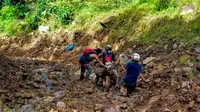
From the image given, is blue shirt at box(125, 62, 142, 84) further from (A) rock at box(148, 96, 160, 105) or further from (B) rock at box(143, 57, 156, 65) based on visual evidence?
(B) rock at box(143, 57, 156, 65)

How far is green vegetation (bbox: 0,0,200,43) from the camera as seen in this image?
1312cm

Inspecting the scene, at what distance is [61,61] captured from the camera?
16.6m

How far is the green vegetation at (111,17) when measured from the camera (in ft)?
43.1

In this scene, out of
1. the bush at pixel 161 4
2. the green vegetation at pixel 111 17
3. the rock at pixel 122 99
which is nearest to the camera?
the rock at pixel 122 99

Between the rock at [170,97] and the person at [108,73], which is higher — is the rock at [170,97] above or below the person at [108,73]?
below

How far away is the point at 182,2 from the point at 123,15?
11.5ft

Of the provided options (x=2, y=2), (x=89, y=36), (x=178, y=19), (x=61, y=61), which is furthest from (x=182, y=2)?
(x=2, y=2)

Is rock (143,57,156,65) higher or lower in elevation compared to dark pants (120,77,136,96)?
higher

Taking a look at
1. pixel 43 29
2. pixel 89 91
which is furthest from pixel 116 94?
pixel 43 29

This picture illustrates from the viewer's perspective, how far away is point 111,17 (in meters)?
17.0

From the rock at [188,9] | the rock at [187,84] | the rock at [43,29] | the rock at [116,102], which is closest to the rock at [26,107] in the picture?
the rock at [116,102]

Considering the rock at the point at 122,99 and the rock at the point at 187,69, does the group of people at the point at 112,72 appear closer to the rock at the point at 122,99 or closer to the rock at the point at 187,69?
the rock at the point at 122,99

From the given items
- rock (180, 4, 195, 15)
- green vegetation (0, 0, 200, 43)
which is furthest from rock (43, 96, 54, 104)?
rock (180, 4, 195, 15)

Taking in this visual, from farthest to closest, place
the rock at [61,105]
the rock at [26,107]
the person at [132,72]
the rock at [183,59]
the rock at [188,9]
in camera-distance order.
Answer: the rock at [188,9] < the rock at [183,59] < the person at [132,72] < the rock at [61,105] < the rock at [26,107]
